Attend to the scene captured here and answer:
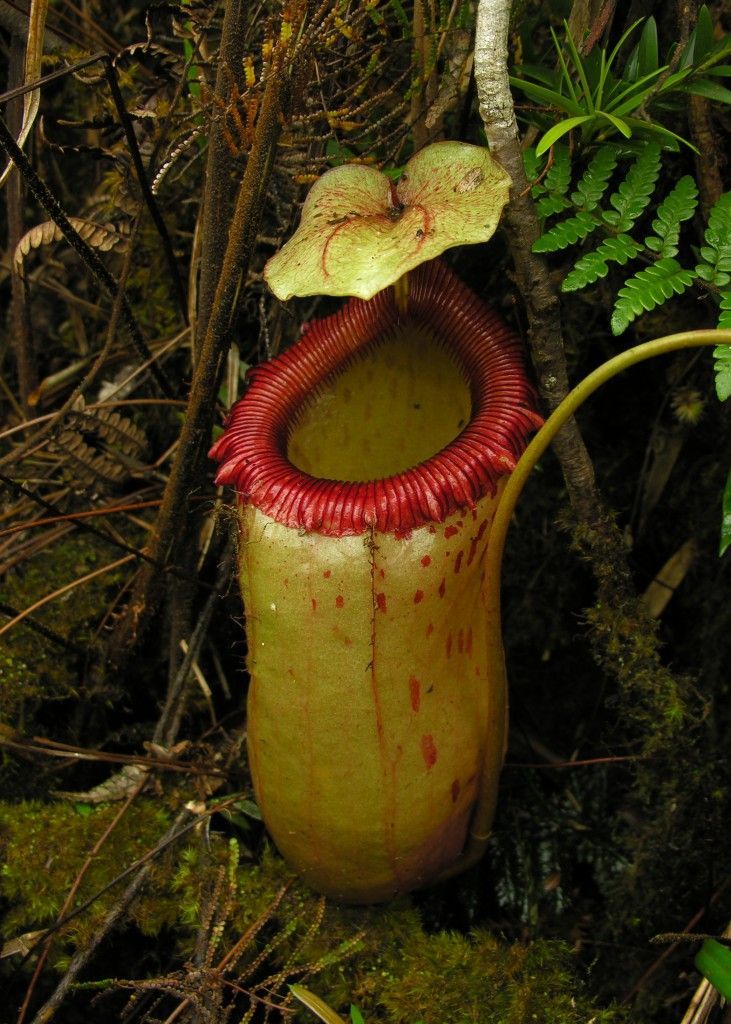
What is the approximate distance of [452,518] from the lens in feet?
4.69

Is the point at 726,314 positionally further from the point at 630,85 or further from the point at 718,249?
the point at 630,85

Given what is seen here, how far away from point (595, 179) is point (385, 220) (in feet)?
1.26

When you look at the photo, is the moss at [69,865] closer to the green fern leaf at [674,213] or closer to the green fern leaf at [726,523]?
the green fern leaf at [726,523]

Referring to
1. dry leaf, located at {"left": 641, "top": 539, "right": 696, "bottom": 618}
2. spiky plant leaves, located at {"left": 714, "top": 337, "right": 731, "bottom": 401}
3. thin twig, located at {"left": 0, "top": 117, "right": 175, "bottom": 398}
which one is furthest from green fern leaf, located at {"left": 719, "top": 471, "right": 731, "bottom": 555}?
thin twig, located at {"left": 0, "top": 117, "right": 175, "bottom": 398}

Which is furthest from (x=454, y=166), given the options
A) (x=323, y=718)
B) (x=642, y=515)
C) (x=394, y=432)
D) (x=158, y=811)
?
(x=158, y=811)

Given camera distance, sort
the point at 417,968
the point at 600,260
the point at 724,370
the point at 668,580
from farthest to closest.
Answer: the point at 668,580, the point at 417,968, the point at 600,260, the point at 724,370

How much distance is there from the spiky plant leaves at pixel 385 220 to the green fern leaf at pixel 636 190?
265 mm

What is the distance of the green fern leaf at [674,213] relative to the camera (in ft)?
4.75

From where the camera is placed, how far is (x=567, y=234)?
1.43m

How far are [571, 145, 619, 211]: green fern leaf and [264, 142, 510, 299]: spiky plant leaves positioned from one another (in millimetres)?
220

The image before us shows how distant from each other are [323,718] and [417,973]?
614 mm

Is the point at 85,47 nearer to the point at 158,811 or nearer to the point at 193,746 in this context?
the point at 193,746

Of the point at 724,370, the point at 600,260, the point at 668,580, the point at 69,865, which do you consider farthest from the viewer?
the point at 668,580

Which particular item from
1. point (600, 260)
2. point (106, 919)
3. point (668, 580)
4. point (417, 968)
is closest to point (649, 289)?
point (600, 260)
